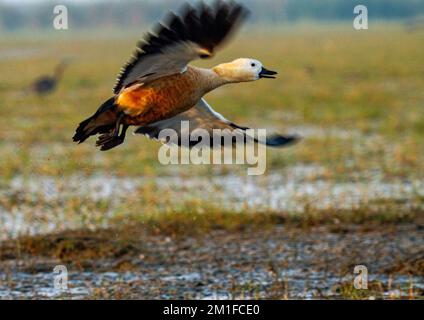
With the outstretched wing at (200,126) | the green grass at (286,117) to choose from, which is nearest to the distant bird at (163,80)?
the outstretched wing at (200,126)

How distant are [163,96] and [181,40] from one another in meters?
0.49

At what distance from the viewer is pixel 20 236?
30.3ft

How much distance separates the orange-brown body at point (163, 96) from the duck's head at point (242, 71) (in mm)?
124

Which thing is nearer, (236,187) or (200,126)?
(200,126)

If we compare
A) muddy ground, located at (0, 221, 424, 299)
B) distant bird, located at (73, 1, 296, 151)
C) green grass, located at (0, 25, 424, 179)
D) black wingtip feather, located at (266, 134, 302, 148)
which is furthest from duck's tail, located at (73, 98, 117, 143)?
green grass, located at (0, 25, 424, 179)

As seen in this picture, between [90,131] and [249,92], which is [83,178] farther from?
[249,92]

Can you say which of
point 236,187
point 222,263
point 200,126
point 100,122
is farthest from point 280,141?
point 236,187

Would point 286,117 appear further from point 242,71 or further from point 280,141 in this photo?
point 242,71

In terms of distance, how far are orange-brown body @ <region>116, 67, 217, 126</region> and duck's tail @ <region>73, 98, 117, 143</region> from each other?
0.08m

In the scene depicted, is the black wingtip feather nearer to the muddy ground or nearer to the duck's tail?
the duck's tail

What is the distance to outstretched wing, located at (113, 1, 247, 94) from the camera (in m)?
5.79

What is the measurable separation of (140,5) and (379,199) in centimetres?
10761

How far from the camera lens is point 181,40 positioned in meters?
6.15
